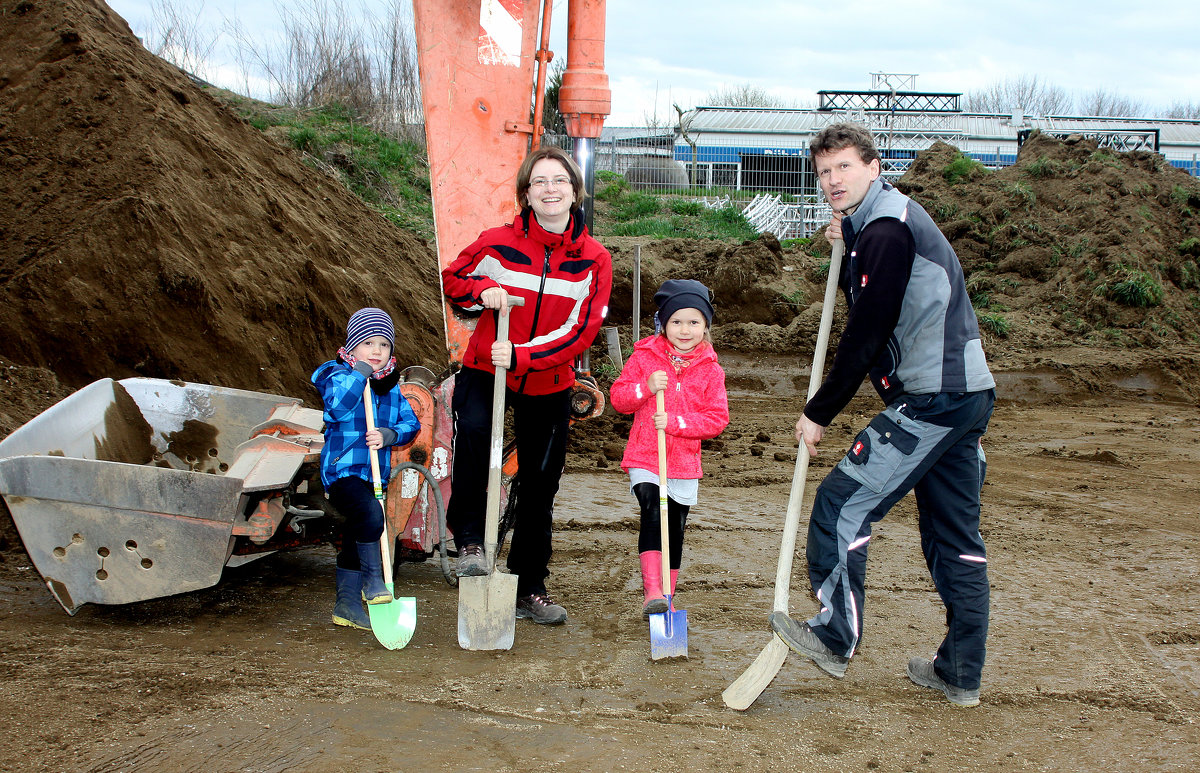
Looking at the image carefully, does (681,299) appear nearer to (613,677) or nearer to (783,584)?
(783,584)

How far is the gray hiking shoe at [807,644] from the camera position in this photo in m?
3.29

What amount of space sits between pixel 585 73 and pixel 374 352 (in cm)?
223

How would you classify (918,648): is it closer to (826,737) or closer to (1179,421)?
(826,737)

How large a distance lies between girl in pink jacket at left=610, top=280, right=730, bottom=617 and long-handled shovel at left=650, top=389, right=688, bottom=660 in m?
0.09

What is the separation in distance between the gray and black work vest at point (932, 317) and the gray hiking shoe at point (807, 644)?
91 centimetres

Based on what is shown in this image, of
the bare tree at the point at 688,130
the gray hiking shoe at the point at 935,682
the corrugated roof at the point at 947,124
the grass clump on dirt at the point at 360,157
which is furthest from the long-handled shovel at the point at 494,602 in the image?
the corrugated roof at the point at 947,124

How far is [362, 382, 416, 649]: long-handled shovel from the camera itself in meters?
3.70

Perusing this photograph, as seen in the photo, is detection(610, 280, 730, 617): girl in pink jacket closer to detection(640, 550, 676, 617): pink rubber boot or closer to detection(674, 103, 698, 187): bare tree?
detection(640, 550, 676, 617): pink rubber boot

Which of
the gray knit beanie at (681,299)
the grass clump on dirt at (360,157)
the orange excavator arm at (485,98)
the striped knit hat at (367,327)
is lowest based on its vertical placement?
the striped knit hat at (367,327)

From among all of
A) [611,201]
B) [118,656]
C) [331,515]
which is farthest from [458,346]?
[611,201]

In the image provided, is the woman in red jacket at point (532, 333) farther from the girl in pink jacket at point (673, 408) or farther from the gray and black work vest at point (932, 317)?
the gray and black work vest at point (932, 317)

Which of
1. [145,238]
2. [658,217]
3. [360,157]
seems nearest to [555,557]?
[145,238]

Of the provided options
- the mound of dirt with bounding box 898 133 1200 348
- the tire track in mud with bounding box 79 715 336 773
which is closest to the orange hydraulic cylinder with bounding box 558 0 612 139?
the tire track in mud with bounding box 79 715 336 773

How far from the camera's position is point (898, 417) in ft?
10.5
